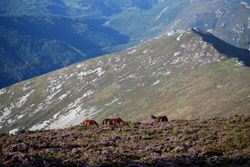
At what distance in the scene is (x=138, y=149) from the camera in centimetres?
2080

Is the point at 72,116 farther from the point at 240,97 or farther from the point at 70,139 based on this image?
the point at 70,139

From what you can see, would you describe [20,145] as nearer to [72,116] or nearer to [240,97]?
[240,97]

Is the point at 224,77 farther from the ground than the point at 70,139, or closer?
farther from the ground

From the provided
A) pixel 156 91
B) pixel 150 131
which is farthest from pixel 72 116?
pixel 150 131

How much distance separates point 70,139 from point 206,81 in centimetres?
11323

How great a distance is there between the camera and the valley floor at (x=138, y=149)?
16.7 meters

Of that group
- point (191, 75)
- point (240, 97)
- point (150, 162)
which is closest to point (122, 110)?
point (191, 75)

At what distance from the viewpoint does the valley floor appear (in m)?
16.7

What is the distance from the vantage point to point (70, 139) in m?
24.4

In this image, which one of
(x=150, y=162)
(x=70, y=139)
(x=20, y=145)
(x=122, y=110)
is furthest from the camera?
(x=122, y=110)

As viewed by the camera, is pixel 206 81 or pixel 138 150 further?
pixel 206 81

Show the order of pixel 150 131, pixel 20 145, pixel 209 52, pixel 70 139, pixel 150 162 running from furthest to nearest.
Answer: pixel 209 52
pixel 150 131
pixel 70 139
pixel 20 145
pixel 150 162

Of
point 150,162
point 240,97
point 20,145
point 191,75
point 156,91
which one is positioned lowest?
point 150,162

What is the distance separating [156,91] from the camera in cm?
16250
